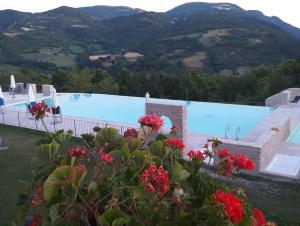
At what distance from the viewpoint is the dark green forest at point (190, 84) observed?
2281 cm

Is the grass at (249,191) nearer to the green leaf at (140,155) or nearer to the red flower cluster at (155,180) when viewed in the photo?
the green leaf at (140,155)

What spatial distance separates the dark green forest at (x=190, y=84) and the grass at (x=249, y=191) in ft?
50.0

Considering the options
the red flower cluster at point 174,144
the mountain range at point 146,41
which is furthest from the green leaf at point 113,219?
the mountain range at point 146,41

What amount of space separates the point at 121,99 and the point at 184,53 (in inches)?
1521

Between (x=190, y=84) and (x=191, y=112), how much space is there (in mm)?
7862

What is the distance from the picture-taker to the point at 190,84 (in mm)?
24078

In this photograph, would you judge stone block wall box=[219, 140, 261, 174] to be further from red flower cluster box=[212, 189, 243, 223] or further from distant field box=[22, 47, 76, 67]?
distant field box=[22, 47, 76, 67]

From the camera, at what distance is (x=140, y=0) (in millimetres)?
63219

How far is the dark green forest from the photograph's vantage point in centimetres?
2281

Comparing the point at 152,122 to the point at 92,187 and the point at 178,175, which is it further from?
the point at 92,187

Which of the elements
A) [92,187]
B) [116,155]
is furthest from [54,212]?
[116,155]

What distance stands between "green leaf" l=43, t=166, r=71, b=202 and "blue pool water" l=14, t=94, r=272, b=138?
11599mm

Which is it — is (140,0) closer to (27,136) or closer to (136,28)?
(136,28)

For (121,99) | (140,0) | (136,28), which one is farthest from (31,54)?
(121,99)
